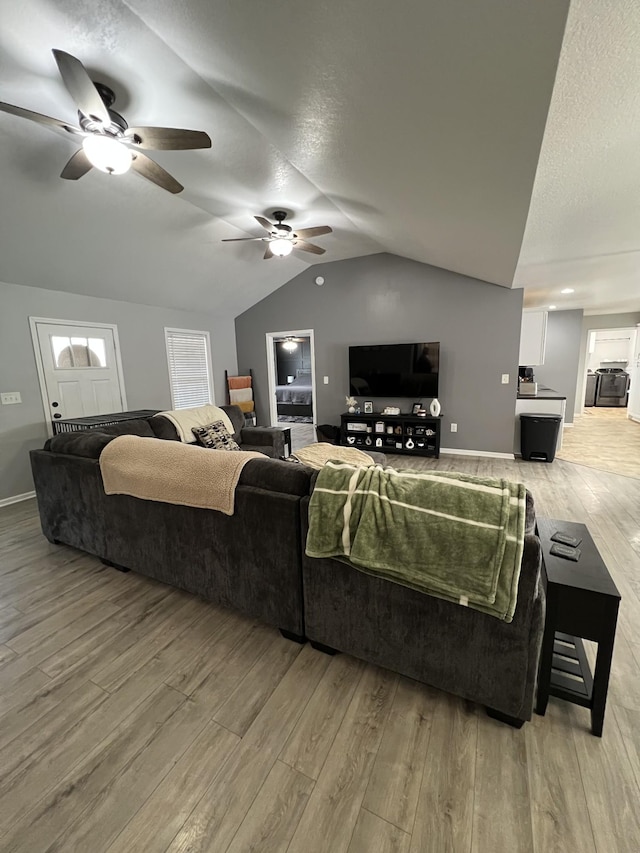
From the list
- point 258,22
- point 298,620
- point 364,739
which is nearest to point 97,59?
point 258,22

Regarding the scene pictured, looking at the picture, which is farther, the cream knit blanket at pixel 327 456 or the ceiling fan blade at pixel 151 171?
the cream knit blanket at pixel 327 456

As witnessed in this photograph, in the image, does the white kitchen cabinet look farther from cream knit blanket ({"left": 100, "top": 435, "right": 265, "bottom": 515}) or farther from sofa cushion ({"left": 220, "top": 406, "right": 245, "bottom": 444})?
cream knit blanket ({"left": 100, "top": 435, "right": 265, "bottom": 515})

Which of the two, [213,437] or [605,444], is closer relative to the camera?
[213,437]

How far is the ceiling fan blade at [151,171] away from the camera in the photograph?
7.09 ft

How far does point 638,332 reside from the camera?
7215 millimetres

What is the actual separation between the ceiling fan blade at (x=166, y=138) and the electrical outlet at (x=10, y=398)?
306cm

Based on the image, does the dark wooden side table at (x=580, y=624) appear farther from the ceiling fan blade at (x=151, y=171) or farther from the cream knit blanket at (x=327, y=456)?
the ceiling fan blade at (x=151, y=171)

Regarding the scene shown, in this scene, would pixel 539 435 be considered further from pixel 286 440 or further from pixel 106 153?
pixel 106 153

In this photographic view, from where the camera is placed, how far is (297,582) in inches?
63.8

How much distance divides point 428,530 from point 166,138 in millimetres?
2457

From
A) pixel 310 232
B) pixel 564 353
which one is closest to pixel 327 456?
pixel 310 232

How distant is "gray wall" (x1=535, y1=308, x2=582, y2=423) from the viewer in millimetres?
7008

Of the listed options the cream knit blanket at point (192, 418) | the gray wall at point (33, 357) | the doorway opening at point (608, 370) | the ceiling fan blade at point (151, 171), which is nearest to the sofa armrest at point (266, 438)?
the cream knit blanket at point (192, 418)

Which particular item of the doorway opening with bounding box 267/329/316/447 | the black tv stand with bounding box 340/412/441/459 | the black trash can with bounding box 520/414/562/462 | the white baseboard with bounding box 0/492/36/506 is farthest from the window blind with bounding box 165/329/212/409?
the black trash can with bounding box 520/414/562/462
